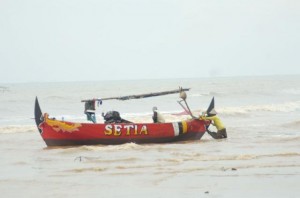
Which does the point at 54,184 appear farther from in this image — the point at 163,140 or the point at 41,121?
the point at 163,140

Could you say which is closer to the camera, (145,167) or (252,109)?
(145,167)

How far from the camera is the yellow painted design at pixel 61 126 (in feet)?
48.6

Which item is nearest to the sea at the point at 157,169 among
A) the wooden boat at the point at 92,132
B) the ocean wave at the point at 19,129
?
the wooden boat at the point at 92,132

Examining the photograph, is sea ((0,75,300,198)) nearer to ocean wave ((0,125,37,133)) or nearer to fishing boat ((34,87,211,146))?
fishing boat ((34,87,211,146))

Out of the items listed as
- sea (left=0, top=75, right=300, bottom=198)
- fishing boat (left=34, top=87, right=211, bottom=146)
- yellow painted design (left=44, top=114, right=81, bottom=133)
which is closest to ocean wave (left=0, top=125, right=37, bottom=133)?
sea (left=0, top=75, right=300, bottom=198)

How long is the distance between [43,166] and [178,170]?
124 inches

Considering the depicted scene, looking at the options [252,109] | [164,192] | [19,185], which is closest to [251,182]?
[164,192]

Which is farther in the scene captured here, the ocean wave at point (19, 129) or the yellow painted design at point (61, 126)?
the ocean wave at point (19, 129)

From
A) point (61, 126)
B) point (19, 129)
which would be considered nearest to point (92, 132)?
point (61, 126)

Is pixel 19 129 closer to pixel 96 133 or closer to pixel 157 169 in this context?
pixel 96 133

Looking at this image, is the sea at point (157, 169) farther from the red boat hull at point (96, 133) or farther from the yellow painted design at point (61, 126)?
the yellow painted design at point (61, 126)

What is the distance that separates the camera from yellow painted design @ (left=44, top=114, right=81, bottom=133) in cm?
1480

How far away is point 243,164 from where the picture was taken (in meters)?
Answer: 10.9

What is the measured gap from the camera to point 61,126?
14.8m
